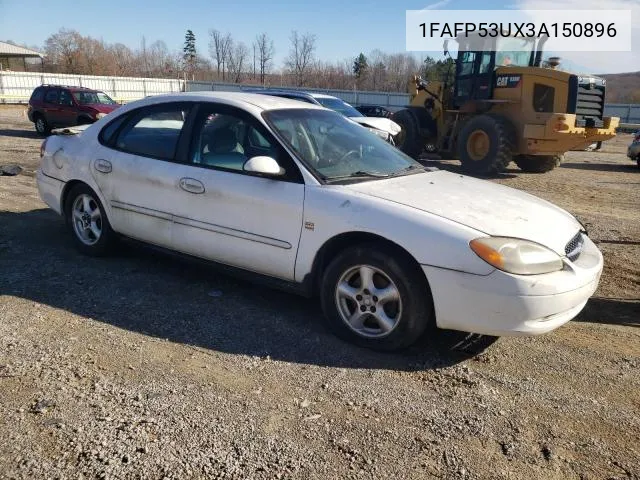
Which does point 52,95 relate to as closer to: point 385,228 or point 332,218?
point 332,218

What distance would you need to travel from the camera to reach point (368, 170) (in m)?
4.18

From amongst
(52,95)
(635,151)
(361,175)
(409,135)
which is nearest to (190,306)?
(361,175)

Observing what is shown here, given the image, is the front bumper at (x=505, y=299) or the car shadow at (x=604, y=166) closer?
the front bumper at (x=505, y=299)

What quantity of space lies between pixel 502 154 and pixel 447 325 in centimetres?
990

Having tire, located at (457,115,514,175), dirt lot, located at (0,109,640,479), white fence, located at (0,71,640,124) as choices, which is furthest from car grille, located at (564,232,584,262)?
white fence, located at (0,71,640,124)

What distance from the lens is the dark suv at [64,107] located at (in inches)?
701

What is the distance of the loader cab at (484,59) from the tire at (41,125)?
13322 millimetres

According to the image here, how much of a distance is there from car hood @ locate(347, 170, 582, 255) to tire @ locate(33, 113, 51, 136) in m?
17.4

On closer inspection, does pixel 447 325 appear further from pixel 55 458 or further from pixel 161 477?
pixel 55 458

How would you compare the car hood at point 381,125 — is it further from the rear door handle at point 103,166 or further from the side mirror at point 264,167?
the side mirror at point 264,167

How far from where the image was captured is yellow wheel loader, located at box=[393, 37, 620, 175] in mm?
11984

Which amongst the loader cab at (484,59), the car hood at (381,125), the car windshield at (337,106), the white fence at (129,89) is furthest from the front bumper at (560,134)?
the white fence at (129,89)

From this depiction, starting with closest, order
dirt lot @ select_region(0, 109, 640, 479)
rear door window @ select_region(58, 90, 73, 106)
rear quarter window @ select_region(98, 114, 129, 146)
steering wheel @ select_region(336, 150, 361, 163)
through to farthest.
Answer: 1. dirt lot @ select_region(0, 109, 640, 479)
2. steering wheel @ select_region(336, 150, 361, 163)
3. rear quarter window @ select_region(98, 114, 129, 146)
4. rear door window @ select_region(58, 90, 73, 106)

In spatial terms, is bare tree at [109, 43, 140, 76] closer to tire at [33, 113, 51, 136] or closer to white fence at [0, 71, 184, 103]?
white fence at [0, 71, 184, 103]
